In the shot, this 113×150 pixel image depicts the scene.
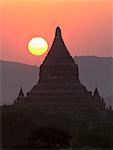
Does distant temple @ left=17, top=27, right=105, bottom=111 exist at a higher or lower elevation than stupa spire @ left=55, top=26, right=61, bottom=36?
lower

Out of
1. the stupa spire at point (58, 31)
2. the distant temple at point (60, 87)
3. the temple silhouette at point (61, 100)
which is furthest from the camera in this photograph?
the stupa spire at point (58, 31)

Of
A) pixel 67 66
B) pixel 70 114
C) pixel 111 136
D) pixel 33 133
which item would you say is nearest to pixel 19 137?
pixel 33 133

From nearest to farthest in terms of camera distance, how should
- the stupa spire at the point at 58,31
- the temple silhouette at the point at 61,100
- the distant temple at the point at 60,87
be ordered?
the temple silhouette at the point at 61,100 → the distant temple at the point at 60,87 → the stupa spire at the point at 58,31

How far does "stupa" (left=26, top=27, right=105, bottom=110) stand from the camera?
87.9m

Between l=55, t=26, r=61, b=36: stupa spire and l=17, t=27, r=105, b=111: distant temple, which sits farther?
l=55, t=26, r=61, b=36: stupa spire

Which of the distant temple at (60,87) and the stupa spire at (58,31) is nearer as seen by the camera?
the distant temple at (60,87)

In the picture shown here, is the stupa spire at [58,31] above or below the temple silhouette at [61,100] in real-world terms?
above

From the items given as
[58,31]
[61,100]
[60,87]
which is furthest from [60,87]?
[58,31]

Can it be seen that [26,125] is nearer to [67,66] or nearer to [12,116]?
[12,116]

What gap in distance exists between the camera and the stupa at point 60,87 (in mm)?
87875

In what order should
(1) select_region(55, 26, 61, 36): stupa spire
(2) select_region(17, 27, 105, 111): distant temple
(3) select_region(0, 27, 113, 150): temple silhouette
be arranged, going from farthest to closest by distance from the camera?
(1) select_region(55, 26, 61, 36): stupa spire → (2) select_region(17, 27, 105, 111): distant temple → (3) select_region(0, 27, 113, 150): temple silhouette

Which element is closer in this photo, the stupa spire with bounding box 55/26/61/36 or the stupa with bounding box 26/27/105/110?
the stupa with bounding box 26/27/105/110

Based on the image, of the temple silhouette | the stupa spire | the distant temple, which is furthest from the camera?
the stupa spire

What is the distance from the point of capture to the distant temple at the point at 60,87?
288ft
